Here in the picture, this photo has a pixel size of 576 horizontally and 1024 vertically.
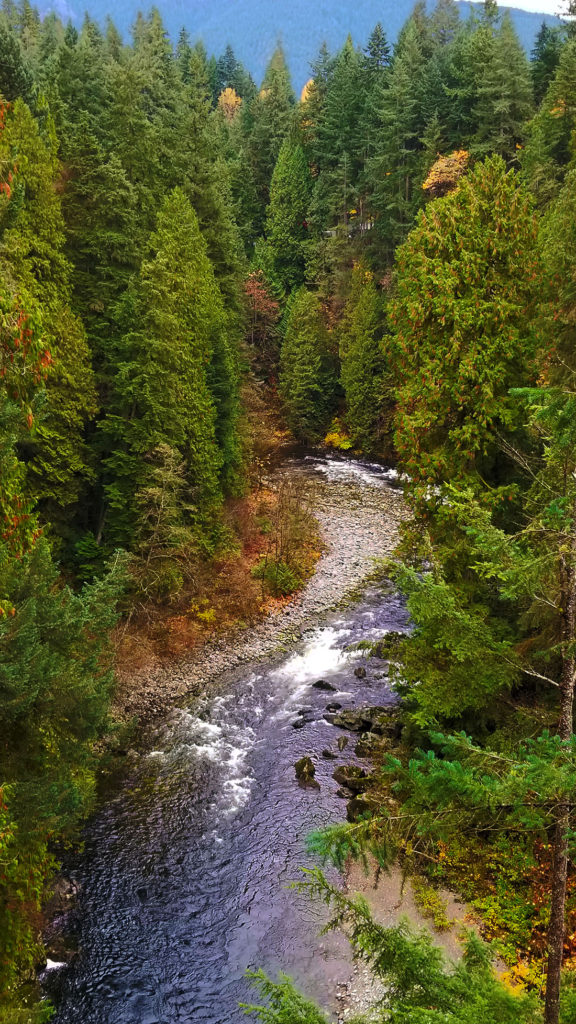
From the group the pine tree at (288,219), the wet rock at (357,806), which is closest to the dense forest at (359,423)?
the wet rock at (357,806)

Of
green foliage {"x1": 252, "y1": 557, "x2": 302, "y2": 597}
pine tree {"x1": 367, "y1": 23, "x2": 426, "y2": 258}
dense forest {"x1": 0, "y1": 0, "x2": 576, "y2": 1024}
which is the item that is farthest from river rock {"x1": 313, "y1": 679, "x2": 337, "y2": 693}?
pine tree {"x1": 367, "y1": 23, "x2": 426, "y2": 258}

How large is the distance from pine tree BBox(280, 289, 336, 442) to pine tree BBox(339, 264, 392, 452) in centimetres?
269

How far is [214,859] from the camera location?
1550 centimetres

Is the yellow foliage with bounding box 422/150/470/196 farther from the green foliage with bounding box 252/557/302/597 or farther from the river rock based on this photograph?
the river rock

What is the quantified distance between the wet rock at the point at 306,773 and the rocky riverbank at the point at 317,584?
16.9 ft

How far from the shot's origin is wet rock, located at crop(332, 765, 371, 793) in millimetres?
17281

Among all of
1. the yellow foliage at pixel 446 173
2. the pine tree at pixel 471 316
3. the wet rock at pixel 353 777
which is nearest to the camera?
A: the pine tree at pixel 471 316

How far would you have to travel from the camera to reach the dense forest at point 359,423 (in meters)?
5.99

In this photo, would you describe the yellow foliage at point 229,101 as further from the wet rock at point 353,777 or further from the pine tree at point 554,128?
the wet rock at point 353,777

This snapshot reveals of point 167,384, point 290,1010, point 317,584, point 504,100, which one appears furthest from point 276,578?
point 504,100

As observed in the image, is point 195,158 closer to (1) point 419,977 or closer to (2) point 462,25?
(1) point 419,977

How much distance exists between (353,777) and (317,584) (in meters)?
13.0

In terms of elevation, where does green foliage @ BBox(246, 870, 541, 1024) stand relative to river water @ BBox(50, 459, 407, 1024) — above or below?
above

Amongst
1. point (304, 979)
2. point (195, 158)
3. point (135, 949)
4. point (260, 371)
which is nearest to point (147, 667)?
point (135, 949)
